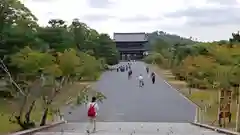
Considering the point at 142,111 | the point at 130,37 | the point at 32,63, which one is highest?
the point at 130,37

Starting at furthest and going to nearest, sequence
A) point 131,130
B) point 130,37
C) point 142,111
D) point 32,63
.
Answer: point 130,37, point 142,111, point 32,63, point 131,130

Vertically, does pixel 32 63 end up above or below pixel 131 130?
above

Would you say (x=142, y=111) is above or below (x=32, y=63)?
below

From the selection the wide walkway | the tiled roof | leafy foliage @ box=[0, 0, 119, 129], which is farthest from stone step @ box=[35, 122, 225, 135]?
the tiled roof

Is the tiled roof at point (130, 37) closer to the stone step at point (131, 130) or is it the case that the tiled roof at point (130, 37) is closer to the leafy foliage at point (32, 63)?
the leafy foliage at point (32, 63)

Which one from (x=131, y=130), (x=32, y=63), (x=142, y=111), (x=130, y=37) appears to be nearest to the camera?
(x=131, y=130)

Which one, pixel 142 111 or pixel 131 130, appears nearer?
pixel 131 130

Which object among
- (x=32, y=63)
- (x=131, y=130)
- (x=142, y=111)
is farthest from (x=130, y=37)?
(x=131, y=130)

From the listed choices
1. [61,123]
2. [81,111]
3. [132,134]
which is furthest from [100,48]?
[132,134]

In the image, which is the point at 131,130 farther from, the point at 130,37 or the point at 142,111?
the point at 130,37

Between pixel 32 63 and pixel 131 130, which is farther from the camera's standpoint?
pixel 32 63

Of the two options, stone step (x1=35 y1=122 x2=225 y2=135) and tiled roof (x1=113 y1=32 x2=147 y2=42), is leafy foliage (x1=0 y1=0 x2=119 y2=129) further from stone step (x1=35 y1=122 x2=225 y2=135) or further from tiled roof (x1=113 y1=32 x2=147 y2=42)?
tiled roof (x1=113 y1=32 x2=147 y2=42)

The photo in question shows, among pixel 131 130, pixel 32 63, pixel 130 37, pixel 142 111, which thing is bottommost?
pixel 142 111

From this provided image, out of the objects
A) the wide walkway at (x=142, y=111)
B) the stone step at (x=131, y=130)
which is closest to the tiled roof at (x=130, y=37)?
the wide walkway at (x=142, y=111)
